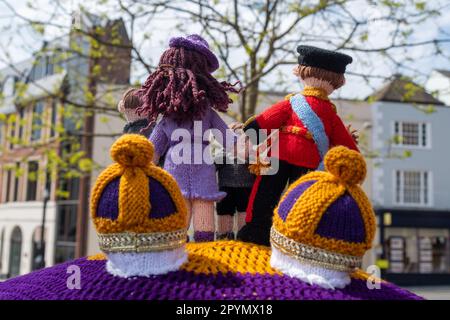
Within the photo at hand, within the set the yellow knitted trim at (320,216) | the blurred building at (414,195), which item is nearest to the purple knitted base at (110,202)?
the yellow knitted trim at (320,216)

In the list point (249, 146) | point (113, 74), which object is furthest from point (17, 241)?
point (249, 146)

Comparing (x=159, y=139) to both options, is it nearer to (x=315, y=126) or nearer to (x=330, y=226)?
(x=315, y=126)

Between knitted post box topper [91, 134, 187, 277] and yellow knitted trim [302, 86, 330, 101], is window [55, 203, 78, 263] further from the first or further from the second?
knitted post box topper [91, 134, 187, 277]

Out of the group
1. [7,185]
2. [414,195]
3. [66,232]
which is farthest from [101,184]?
[7,185]

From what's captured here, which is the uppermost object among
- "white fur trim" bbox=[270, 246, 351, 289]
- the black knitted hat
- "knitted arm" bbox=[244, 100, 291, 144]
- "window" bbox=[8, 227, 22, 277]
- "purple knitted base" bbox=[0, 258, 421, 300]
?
the black knitted hat

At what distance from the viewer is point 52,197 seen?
61.0 ft

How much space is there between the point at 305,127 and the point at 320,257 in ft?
2.02

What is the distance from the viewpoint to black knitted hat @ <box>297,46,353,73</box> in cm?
166

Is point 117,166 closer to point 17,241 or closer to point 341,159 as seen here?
A: point 341,159

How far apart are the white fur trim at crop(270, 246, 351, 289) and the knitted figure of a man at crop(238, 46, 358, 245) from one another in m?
0.41

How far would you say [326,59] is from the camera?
166cm

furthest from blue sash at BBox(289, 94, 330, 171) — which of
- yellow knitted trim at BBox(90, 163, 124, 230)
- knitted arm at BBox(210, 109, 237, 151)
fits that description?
yellow knitted trim at BBox(90, 163, 124, 230)

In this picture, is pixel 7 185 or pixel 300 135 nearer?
pixel 300 135

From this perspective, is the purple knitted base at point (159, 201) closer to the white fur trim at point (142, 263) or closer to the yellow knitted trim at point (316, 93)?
the white fur trim at point (142, 263)
